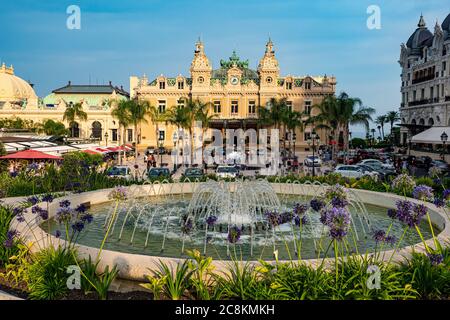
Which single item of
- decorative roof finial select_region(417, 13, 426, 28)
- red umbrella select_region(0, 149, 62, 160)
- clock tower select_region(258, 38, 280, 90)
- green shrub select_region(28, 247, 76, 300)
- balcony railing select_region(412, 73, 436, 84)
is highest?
decorative roof finial select_region(417, 13, 426, 28)

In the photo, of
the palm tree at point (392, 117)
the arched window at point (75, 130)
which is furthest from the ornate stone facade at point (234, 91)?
the palm tree at point (392, 117)

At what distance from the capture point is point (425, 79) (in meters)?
63.2

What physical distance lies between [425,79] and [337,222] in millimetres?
66500

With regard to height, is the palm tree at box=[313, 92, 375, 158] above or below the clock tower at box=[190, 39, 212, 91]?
below

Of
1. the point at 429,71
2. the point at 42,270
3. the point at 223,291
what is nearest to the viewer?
the point at 223,291

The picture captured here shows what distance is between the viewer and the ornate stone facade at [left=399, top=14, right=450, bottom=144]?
56250 mm

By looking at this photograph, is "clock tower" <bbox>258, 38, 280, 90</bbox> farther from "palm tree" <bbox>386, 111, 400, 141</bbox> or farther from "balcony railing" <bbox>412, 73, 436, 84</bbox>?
"palm tree" <bbox>386, 111, 400, 141</bbox>

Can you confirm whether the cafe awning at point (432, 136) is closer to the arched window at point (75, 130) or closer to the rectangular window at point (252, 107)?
the rectangular window at point (252, 107)

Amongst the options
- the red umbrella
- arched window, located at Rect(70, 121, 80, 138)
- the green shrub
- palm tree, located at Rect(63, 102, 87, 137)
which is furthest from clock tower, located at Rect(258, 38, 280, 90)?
the green shrub

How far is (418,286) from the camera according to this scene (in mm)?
7027

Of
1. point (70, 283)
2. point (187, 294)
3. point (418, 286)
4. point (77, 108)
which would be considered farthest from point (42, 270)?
point (77, 108)

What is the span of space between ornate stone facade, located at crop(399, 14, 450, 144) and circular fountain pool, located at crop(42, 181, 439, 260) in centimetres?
4442
